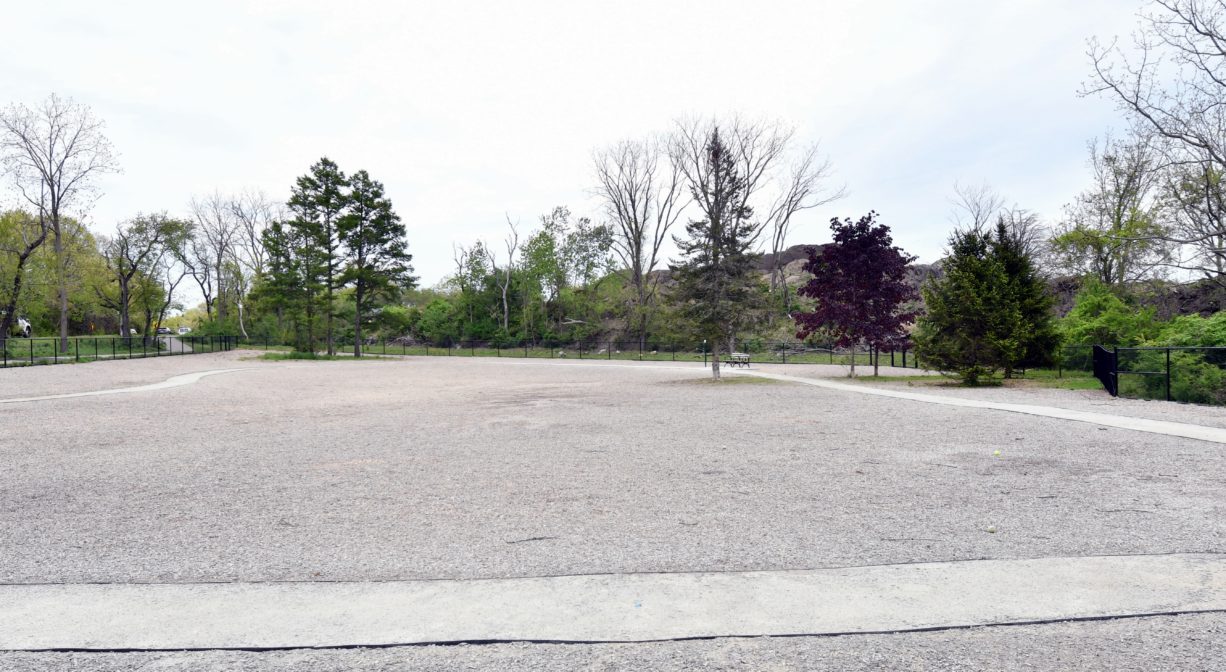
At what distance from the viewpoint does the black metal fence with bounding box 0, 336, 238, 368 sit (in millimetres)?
30989

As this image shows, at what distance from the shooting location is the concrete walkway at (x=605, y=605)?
3.09m

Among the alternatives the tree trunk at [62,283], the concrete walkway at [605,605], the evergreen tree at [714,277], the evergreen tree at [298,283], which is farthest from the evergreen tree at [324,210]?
the concrete walkway at [605,605]

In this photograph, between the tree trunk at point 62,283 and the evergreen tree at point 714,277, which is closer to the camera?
the evergreen tree at point 714,277

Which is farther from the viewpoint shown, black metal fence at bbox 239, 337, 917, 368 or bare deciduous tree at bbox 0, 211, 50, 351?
bare deciduous tree at bbox 0, 211, 50, 351

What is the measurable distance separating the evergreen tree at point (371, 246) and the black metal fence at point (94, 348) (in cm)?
1284

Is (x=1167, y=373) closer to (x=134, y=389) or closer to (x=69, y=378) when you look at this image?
(x=134, y=389)

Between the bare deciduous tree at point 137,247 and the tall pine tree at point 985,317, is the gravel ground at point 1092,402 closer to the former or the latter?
the tall pine tree at point 985,317

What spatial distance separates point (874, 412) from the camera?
12180 mm

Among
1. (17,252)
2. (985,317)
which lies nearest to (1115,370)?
(985,317)

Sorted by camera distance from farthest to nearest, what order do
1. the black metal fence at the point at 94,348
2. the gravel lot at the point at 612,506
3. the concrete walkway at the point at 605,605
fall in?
the black metal fence at the point at 94,348
the concrete walkway at the point at 605,605
the gravel lot at the point at 612,506

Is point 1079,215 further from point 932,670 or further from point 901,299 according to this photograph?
point 932,670

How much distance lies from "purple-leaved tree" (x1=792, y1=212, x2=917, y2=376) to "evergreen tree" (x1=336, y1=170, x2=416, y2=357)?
3152 cm

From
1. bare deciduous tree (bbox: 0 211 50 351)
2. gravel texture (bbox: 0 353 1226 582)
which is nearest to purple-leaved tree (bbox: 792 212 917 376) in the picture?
gravel texture (bbox: 0 353 1226 582)

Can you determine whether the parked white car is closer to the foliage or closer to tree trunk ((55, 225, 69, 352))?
tree trunk ((55, 225, 69, 352))
